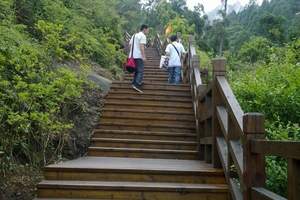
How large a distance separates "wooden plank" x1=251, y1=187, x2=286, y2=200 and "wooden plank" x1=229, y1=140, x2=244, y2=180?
268mm

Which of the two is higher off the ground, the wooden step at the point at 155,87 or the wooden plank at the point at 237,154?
the wooden step at the point at 155,87

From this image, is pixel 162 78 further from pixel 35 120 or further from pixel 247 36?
pixel 247 36

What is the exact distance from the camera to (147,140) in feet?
23.9

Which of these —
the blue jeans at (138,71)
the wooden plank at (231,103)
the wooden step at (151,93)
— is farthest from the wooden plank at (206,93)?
the blue jeans at (138,71)

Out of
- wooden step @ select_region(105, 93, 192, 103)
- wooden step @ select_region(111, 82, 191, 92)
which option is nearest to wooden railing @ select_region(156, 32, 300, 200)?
wooden step @ select_region(105, 93, 192, 103)

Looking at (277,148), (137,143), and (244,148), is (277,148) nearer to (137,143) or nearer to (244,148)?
(244,148)

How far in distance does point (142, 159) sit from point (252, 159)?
3073 mm

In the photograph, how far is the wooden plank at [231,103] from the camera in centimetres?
422

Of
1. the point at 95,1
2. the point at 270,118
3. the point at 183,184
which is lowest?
the point at 183,184

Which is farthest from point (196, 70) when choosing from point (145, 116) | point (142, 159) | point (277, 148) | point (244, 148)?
point (277, 148)

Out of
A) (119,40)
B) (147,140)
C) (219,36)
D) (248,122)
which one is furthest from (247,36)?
(248,122)

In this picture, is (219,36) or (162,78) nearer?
(162,78)

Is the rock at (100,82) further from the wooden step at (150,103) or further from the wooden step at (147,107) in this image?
the wooden step at (147,107)

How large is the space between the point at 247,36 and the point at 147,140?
3271 cm
